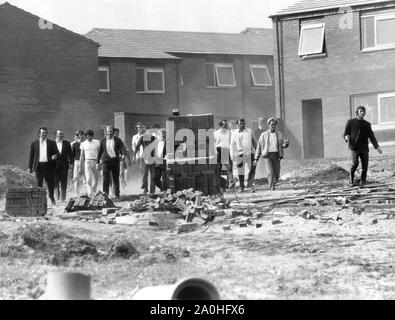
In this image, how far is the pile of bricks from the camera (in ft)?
75.7

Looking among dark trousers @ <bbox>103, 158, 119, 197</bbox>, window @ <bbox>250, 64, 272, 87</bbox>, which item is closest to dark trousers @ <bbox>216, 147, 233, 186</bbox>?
dark trousers @ <bbox>103, 158, 119, 197</bbox>

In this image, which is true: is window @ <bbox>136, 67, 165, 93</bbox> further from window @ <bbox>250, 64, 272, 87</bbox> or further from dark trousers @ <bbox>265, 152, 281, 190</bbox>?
dark trousers @ <bbox>265, 152, 281, 190</bbox>

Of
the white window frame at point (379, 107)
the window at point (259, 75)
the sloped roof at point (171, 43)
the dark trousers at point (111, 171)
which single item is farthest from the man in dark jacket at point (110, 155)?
the window at point (259, 75)

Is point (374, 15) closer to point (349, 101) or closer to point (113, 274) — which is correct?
point (349, 101)

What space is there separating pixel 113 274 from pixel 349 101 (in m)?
29.0

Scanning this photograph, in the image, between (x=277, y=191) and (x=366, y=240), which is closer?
(x=366, y=240)

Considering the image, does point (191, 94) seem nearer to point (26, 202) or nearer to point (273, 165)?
point (273, 165)

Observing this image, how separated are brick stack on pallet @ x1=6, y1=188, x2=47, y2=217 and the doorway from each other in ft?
72.2

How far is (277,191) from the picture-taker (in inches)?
1051

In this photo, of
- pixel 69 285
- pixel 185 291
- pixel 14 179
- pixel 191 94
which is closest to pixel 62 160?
pixel 14 179

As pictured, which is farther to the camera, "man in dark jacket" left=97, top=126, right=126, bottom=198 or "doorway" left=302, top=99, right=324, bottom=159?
"doorway" left=302, top=99, right=324, bottom=159

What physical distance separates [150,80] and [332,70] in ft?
46.4

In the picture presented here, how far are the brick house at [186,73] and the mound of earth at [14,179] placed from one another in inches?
749
